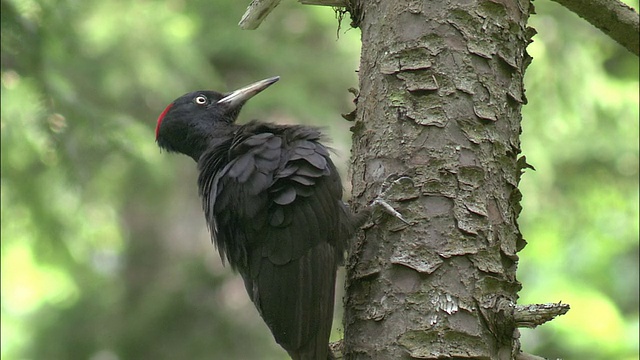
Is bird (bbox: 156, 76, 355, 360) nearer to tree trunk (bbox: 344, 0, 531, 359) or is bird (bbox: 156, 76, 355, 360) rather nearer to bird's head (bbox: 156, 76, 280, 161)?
tree trunk (bbox: 344, 0, 531, 359)

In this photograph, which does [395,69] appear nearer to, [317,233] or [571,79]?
[317,233]

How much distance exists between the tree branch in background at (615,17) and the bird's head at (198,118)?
165 cm

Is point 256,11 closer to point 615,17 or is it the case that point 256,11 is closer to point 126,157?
point 615,17

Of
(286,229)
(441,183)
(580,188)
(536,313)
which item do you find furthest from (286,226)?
(580,188)

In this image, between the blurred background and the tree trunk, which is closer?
the tree trunk

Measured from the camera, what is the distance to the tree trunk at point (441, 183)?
271 centimetres

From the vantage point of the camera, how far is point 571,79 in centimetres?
642

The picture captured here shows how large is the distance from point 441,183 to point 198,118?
1741 millimetres

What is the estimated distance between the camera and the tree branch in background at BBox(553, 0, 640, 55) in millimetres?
2979

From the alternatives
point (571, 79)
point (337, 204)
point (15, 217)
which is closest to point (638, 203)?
point (571, 79)

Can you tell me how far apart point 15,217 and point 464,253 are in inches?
144

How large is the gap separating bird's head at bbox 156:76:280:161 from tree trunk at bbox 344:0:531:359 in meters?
1.21

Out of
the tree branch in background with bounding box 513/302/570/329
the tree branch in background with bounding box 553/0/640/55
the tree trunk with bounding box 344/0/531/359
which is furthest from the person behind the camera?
the tree branch in background with bounding box 553/0/640/55

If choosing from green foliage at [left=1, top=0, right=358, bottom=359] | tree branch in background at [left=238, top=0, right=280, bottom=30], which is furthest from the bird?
green foliage at [left=1, top=0, right=358, bottom=359]
